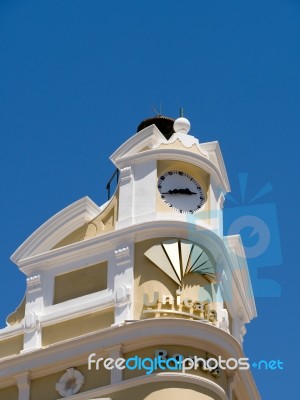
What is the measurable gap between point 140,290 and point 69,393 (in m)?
3.07

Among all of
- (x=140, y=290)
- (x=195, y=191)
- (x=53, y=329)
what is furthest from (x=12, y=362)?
(x=195, y=191)

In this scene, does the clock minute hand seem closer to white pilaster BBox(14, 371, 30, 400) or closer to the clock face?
the clock face

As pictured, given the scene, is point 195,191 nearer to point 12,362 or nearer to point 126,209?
point 126,209

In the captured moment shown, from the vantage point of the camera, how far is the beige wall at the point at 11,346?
130ft

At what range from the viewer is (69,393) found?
37.9m

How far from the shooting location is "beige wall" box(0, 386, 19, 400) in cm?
3875

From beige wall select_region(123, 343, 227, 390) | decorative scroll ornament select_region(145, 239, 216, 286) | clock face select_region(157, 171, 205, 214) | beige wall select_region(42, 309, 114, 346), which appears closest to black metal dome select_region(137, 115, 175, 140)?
clock face select_region(157, 171, 205, 214)

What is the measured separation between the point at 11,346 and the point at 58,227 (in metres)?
3.39

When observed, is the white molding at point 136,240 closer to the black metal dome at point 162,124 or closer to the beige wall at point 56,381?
the beige wall at point 56,381

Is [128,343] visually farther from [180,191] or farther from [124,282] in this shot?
[180,191]

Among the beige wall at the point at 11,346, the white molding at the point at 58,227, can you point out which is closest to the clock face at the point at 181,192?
the white molding at the point at 58,227

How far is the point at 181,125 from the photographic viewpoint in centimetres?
4144

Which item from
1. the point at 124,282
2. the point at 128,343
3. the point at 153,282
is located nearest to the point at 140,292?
the point at 153,282

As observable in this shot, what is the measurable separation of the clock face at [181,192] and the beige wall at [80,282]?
2402 millimetres
